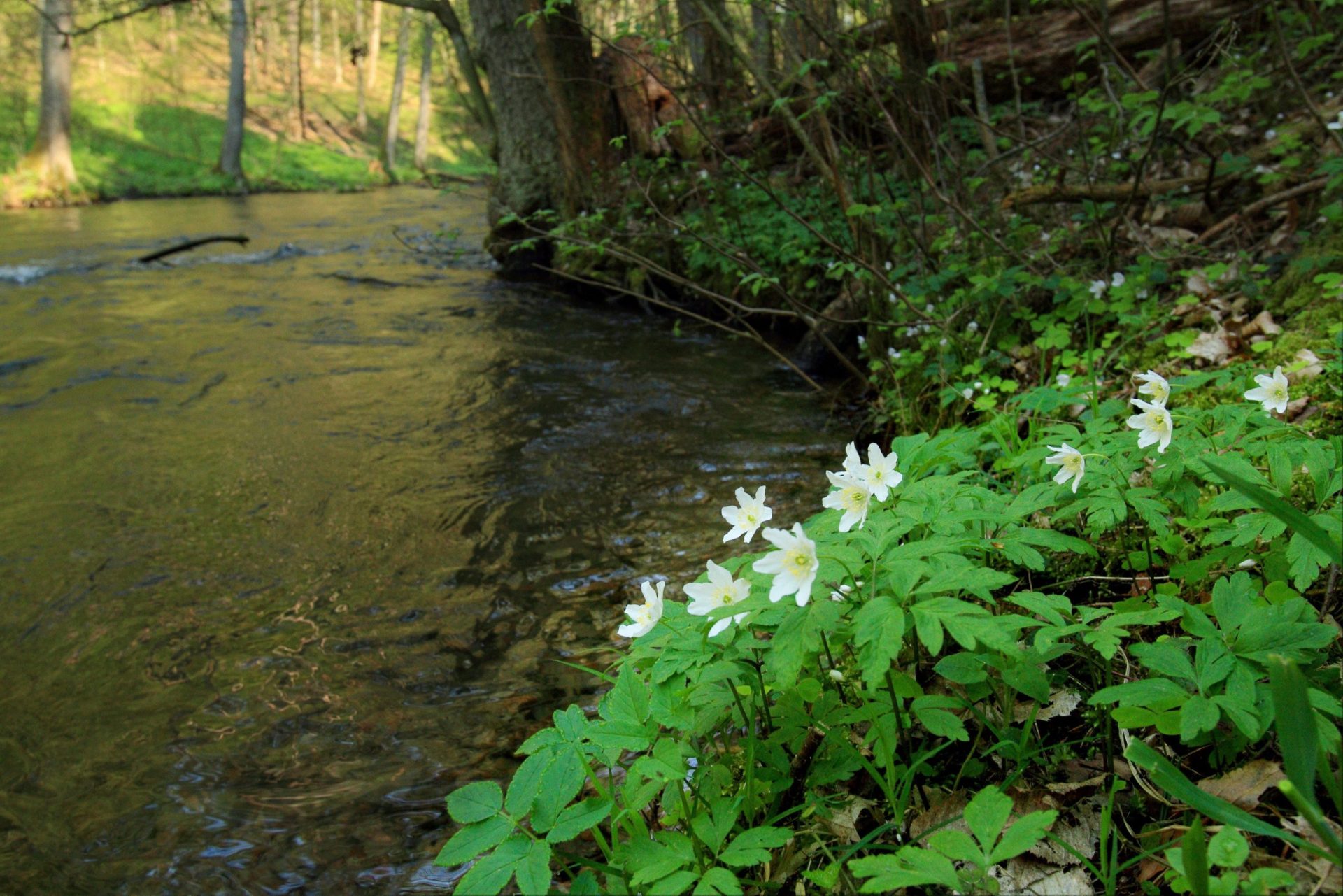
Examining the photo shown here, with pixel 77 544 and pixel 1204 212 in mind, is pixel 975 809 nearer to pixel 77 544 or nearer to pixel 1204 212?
pixel 77 544

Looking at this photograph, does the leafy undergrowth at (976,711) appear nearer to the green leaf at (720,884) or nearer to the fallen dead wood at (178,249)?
the green leaf at (720,884)

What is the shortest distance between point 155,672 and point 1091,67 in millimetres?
7837

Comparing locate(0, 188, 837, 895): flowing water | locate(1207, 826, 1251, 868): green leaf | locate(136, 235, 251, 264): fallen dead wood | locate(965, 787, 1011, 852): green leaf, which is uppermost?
locate(136, 235, 251, 264): fallen dead wood

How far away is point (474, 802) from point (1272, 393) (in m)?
1.76

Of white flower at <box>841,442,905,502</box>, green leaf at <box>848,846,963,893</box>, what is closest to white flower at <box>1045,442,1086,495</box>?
white flower at <box>841,442,905,502</box>

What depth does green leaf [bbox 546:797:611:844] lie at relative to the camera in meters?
1.29

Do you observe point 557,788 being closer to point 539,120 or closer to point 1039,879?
point 1039,879

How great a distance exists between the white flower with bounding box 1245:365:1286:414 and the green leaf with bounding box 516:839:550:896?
1.62 meters

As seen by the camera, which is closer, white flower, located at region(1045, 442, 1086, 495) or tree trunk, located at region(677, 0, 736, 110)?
white flower, located at region(1045, 442, 1086, 495)

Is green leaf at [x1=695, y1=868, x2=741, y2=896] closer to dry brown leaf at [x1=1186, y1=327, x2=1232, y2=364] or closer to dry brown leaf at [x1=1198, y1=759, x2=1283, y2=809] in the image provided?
dry brown leaf at [x1=1198, y1=759, x2=1283, y2=809]

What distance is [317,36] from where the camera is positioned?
43.3 metres

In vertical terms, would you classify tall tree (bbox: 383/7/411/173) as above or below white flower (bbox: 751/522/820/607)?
above

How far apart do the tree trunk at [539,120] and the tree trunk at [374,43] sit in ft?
99.9

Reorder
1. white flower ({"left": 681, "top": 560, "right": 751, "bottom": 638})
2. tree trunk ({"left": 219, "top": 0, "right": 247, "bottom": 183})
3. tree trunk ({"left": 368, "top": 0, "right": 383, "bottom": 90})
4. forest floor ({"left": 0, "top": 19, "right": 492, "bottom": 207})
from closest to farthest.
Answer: white flower ({"left": 681, "top": 560, "right": 751, "bottom": 638}) < tree trunk ({"left": 219, "top": 0, "right": 247, "bottom": 183}) < forest floor ({"left": 0, "top": 19, "right": 492, "bottom": 207}) < tree trunk ({"left": 368, "top": 0, "right": 383, "bottom": 90})
